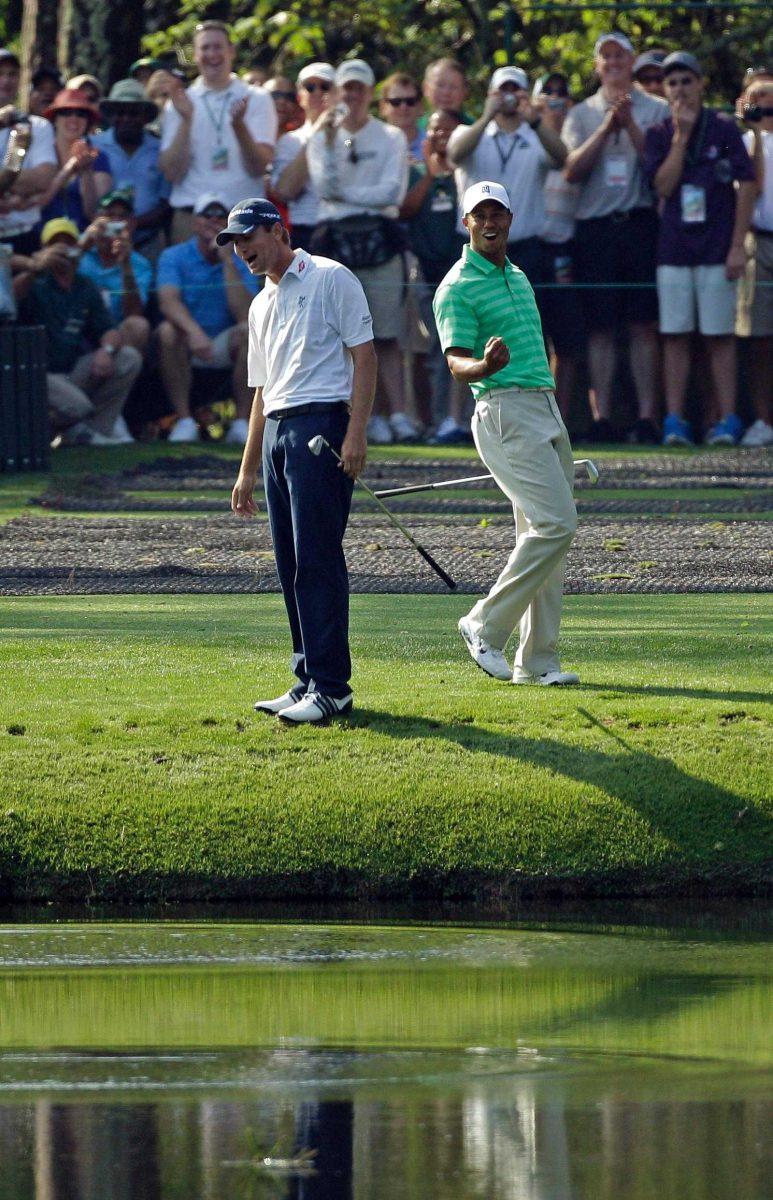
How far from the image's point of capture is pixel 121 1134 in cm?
508

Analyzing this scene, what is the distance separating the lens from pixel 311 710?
8.65 m

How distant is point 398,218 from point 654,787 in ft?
41.3

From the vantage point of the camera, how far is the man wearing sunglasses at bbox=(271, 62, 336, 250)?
1975cm

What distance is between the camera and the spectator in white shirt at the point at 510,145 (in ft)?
62.1

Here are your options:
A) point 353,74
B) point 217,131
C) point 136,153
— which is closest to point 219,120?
point 217,131

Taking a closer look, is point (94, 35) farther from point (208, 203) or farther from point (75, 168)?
point (208, 203)

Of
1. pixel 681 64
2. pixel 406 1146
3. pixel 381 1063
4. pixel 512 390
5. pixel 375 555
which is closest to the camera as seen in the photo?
pixel 406 1146

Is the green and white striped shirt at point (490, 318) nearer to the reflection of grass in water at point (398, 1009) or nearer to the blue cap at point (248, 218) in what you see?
the blue cap at point (248, 218)

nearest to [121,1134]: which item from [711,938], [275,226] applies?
[711,938]

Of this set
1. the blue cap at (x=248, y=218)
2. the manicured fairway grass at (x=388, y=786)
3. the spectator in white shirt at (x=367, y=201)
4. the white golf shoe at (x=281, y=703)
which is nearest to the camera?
the manicured fairway grass at (x=388, y=786)

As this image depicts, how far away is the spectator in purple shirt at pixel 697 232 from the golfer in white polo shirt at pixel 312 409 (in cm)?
1109

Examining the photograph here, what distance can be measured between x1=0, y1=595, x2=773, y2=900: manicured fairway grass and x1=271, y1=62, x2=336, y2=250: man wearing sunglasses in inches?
427

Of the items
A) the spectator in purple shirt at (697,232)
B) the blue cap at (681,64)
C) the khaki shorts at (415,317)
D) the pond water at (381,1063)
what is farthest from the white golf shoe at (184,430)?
the pond water at (381,1063)

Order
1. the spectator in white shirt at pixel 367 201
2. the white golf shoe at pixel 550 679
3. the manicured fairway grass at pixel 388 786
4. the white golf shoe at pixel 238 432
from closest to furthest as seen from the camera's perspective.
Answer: the manicured fairway grass at pixel 388 786 < the white golf shoe at pixel 550 679 < the spectator in white shirt at pixel 367 201 < the white golf shoe at pixel 238 432
